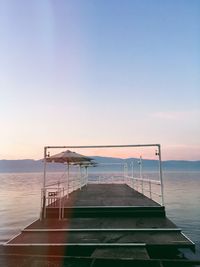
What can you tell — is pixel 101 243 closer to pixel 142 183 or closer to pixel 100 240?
pixel 100 240

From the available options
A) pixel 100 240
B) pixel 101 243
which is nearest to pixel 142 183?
pixel 100 240

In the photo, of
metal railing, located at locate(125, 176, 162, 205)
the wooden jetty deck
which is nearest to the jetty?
the wooden jetty deck

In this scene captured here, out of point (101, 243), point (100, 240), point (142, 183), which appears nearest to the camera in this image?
point (101, 243)

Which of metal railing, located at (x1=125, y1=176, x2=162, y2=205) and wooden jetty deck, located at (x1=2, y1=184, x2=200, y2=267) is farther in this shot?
metal railing, located at (x1=125, y1=176, x2=162, y2=205)

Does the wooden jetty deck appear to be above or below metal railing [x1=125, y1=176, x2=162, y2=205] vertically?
below

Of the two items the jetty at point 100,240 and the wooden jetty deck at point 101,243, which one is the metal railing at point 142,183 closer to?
the jetty at point 100,240

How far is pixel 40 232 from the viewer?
9062 mm

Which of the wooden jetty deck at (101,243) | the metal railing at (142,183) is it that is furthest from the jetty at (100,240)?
the metal railing at (142,183)

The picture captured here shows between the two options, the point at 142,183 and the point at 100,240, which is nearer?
the point at 100,240

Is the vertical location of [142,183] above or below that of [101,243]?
above

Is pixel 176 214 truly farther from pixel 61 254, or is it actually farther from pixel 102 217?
pixel 61 254

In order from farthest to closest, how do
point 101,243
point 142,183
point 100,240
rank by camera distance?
point 142,183
point 100,240
point 101,243

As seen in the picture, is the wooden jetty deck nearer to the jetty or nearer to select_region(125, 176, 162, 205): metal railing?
the jetty

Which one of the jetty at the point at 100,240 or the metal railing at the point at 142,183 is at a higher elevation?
the metal railing at the point at 142,183
